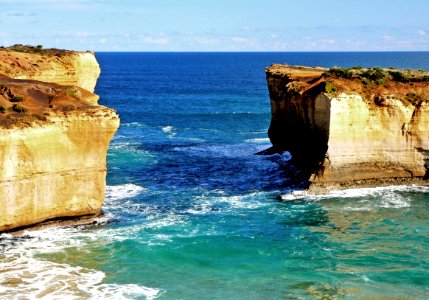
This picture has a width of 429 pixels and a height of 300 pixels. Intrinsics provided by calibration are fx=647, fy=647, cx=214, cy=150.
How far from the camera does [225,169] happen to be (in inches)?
1918

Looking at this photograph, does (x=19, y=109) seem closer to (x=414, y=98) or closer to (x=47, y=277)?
(x=47, y=277)

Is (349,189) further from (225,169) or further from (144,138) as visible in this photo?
(144,138)

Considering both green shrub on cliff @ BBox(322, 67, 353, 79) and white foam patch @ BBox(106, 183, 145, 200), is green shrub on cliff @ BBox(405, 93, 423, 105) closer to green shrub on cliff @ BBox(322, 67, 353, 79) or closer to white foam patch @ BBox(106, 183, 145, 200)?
green shrub on cliff @ BBox(322, 67, 353, 79)

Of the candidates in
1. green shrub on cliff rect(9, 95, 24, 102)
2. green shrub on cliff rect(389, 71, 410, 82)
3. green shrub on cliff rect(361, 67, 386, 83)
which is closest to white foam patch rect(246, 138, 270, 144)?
green shrub on cliff rect(361, 67, 386, 83)

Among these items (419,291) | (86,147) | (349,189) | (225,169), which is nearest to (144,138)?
(225,169)

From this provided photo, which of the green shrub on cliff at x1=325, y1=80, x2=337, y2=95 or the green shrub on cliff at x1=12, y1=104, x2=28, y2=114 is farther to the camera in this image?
the green shrub on cliff at x1=325, y1=80, x2=337, y2=95

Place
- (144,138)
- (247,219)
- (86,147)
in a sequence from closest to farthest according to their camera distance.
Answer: (86,147) < (247,219) < (144,138)

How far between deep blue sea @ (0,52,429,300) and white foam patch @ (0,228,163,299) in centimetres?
5

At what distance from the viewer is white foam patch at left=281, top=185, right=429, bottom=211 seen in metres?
38.1

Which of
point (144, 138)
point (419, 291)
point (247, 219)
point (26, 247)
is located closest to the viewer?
point (419, 291)

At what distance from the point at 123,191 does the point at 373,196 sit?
622 inches

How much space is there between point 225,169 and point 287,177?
522 cm

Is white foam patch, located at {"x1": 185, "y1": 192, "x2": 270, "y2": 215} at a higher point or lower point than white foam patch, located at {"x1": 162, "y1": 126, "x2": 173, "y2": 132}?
lower

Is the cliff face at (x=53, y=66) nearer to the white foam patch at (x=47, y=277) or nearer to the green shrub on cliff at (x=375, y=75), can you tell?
the white foam patch at (x=47, y=277)
